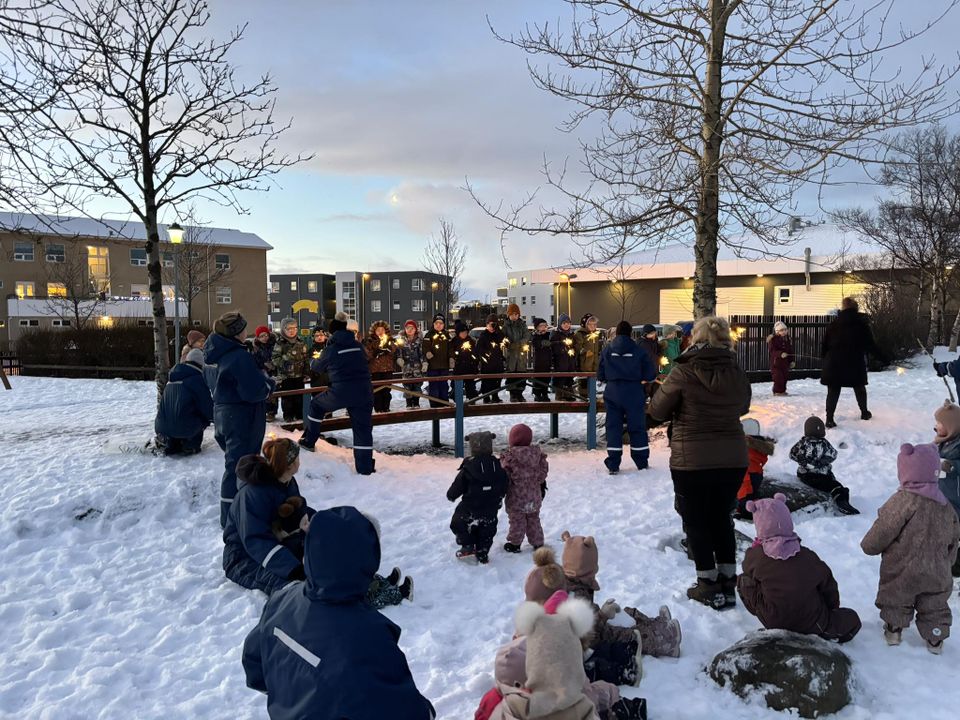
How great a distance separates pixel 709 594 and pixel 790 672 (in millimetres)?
1170

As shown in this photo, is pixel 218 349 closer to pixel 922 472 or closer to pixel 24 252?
pixel 922 472

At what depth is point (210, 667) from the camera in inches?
160

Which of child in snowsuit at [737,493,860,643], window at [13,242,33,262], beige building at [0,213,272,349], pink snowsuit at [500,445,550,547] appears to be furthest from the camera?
window at [13,242,33,262]

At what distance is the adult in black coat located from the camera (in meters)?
9.80

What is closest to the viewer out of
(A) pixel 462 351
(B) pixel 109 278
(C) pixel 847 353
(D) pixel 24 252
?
(C) pixel 847 353

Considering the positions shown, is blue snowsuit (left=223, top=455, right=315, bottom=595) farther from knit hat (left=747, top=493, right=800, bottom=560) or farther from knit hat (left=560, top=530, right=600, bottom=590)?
knit hat (left=747, top=493, right=800, bottom=560)

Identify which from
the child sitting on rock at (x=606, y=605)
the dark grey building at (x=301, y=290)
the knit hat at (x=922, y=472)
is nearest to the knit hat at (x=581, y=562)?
the child sitting on rock at (x=606, y=605)

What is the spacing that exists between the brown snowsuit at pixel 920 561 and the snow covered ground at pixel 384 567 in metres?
0.20

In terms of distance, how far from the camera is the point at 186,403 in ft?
24.6

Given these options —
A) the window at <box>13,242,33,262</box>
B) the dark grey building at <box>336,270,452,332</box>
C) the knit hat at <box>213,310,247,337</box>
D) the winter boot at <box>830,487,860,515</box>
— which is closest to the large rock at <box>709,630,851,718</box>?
the winter boot at <box>830,487,860,515</box>

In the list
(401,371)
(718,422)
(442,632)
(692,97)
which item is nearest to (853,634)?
(718,422)

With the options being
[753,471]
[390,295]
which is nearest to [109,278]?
[390,295]

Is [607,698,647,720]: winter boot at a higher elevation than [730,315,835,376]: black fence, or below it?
below

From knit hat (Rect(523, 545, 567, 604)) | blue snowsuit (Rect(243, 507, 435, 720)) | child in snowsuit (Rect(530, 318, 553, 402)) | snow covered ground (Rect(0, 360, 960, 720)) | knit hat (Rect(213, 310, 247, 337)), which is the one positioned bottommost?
snow covered ground (Rect(0, 360, 960, 720))
